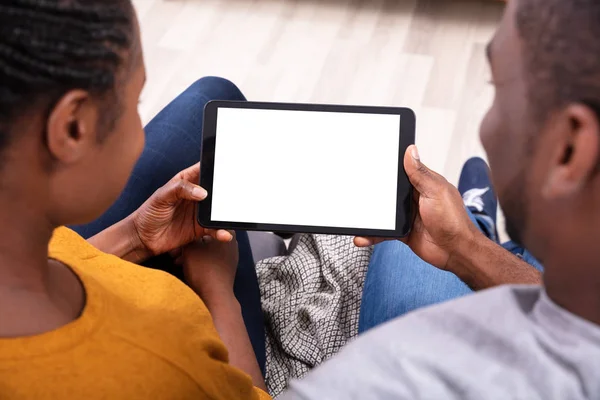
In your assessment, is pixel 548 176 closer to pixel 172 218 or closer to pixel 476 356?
pixel 476 356

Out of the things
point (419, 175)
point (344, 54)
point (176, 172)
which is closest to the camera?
point (419, 175)

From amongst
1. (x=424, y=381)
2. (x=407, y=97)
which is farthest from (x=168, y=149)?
(x=407, y=97)

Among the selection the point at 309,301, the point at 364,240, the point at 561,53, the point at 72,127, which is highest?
the point at 561,53

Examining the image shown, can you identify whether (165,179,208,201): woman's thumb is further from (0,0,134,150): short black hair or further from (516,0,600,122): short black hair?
(516,0,600,122): short black hair

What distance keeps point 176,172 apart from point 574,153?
0.70 metres

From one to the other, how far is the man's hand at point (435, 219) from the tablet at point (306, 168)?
2 centimetres

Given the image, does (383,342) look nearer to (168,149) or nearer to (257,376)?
(257,376)

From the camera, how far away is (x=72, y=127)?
536 mm

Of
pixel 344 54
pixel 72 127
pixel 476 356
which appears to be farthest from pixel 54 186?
pixel 344 54

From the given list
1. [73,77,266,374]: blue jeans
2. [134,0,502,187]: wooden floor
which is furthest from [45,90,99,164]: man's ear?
[134,0,502,187]: wooden floor

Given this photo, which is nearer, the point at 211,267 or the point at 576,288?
the point at 576,288

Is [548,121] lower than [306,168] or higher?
higher

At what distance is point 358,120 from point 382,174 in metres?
0.09

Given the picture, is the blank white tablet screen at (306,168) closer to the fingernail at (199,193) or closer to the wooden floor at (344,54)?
the fingernail at (199,193)
